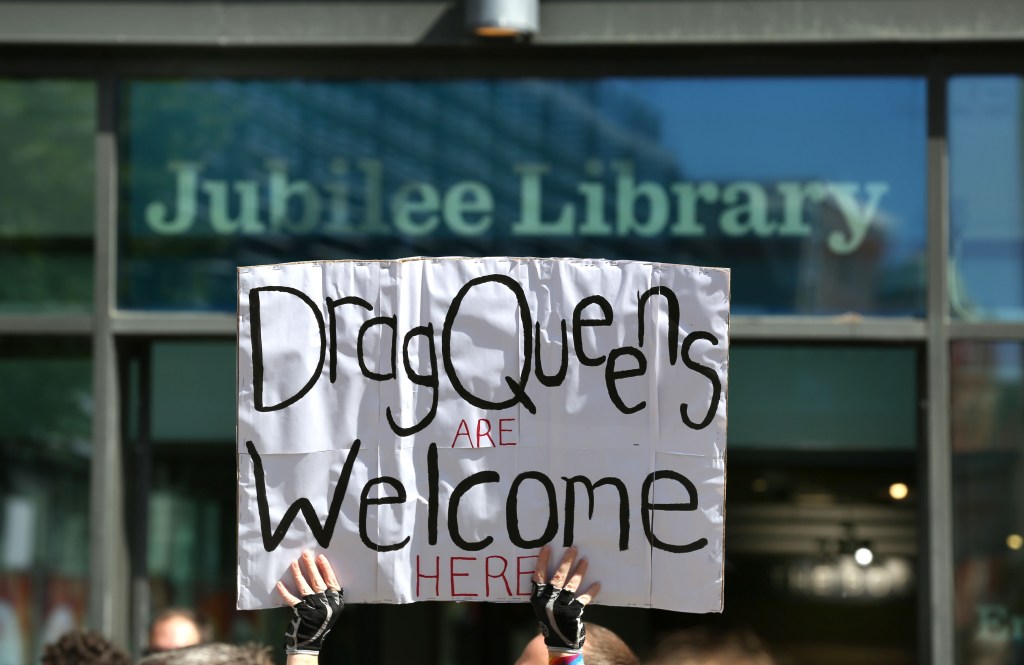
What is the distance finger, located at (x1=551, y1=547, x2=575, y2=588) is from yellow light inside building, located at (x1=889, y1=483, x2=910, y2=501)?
303 centimetres

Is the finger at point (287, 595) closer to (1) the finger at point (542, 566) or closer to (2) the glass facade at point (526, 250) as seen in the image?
(1) the finger at point (542, 566)

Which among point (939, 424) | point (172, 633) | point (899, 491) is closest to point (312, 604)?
point (172, 633)

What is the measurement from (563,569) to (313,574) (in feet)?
2.03

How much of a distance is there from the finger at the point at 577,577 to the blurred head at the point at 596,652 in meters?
0.14

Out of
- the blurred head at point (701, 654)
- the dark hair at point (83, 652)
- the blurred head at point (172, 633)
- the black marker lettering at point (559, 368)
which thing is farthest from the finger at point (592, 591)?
the blurred head at point (172, 633)

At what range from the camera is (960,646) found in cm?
609

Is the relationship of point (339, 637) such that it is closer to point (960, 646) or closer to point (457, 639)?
point (457, 639)

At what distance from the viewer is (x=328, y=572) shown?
382 centimetres

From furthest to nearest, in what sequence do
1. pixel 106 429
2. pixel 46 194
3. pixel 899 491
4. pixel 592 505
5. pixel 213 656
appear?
pixel 899 491, pixel 46 194, pixel 106 429, pixel 592 505, pixel 213 656

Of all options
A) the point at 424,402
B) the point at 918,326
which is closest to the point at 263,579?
the point at 424,402

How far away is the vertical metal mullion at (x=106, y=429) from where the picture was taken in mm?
6215

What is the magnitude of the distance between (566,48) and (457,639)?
2.79 m

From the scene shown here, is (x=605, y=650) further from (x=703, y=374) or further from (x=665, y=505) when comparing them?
(x=703, y=374)

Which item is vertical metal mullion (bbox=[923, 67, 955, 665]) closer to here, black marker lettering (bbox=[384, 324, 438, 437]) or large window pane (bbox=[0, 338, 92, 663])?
black marker lettering (bbox=[384, 324, 438, 437])
